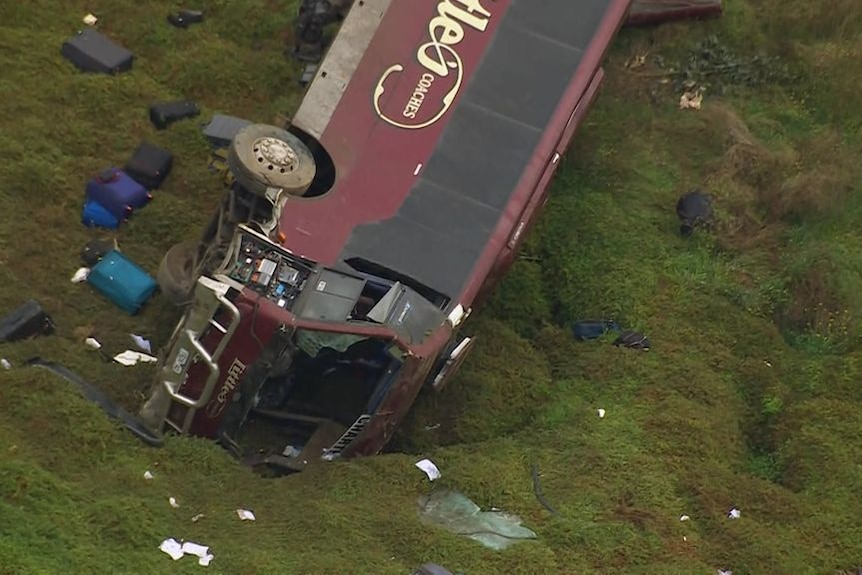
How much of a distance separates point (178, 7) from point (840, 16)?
23.0 feet

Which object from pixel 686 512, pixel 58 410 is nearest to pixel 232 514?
pixel 58 410

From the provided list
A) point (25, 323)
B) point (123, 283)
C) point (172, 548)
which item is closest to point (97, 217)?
point (123, 283)

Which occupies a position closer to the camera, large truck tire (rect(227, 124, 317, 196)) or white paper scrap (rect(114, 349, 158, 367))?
large truck tire (rect(227, 124, 317, 196))

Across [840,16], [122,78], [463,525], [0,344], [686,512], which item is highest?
[840,16]

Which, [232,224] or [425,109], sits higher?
[425,109]

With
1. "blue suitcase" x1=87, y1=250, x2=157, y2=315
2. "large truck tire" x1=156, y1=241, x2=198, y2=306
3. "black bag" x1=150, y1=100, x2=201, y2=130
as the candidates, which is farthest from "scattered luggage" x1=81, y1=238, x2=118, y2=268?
"black bag" x1=150, y1=100, x2=201, y2=130

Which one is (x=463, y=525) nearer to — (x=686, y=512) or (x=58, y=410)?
(x=686, y=512)

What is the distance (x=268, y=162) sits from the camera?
8617mm

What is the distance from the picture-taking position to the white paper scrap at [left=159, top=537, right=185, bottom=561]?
6.95 meters

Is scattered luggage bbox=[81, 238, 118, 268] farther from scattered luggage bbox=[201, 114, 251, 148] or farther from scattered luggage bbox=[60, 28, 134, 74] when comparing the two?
scattered luggage bbox=[60, 28, 134, 74]

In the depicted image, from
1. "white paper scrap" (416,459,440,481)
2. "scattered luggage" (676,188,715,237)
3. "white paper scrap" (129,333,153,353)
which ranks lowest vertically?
"white paper scrap" (129,333,153,353)

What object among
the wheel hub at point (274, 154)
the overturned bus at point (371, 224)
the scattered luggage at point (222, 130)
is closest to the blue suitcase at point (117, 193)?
the scattered luggage at point (222, 130)

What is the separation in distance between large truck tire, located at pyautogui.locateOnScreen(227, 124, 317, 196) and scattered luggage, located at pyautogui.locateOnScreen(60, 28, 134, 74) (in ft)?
10.1

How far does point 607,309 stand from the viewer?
10.0 m
